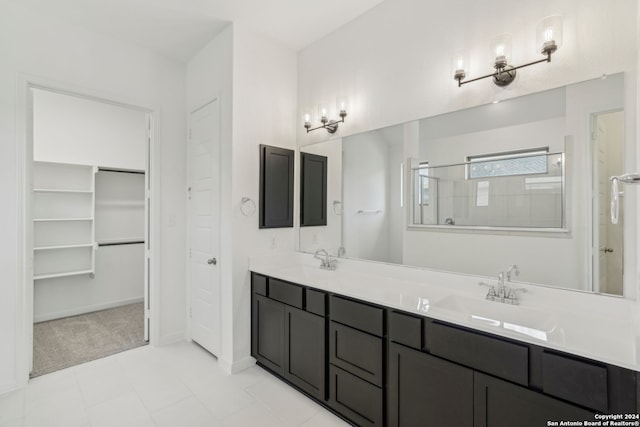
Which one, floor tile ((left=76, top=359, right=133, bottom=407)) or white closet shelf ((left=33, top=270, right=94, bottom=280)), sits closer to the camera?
floor tile ((left=76, top=359, right=133, bottom=407))

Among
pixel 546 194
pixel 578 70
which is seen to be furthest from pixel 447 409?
pixel 578 70

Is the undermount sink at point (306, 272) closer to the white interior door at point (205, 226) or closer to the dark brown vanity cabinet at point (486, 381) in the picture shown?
the white interior door at point (205, 226)

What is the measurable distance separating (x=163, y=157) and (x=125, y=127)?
170 centimetres

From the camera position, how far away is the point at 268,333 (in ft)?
8.26

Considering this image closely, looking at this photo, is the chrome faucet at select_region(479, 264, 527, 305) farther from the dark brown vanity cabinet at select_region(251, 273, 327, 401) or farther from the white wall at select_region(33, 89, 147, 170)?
the white wall at select_region(33, 89, 147, 170)

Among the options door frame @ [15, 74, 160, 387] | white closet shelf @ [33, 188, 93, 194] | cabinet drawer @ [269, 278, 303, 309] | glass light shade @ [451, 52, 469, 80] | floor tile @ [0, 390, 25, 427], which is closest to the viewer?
glass light shade @ [451, 52, 469, 80]

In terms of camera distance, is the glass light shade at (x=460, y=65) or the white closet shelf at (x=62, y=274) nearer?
the glass light shade at (x=460, y=65)

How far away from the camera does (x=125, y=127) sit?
427 centimetres

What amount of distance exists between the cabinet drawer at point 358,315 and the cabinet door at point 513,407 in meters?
0.54

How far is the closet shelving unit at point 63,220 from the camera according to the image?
3682 millimetres

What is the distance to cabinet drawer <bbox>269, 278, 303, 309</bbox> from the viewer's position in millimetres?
2242

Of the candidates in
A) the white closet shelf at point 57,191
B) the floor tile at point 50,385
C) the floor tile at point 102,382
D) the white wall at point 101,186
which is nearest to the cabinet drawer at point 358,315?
the floor tile at point 102,382

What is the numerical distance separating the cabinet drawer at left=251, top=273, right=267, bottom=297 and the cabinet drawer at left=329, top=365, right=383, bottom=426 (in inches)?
33.7

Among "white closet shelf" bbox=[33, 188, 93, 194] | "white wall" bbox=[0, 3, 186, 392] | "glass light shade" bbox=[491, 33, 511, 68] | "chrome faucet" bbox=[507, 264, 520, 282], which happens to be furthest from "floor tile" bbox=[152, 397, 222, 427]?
"white closet shelf" bbox=[33, 188, 93, 194]
